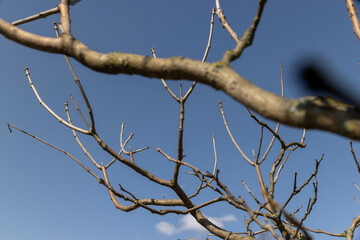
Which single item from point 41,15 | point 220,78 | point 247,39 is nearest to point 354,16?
point 247,39

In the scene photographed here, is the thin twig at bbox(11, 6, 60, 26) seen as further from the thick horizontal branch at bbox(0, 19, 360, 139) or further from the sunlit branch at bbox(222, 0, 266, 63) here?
the sunlit branch at bbox(222, 0, 266, 63)

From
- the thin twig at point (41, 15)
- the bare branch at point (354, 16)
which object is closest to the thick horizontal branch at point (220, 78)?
the thin twig at point (41, 15)

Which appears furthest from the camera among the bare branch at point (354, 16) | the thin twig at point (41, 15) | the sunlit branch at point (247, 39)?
the bare branch at point (354, 16)

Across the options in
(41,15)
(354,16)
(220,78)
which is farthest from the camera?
(354,16)

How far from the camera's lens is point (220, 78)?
1.08m

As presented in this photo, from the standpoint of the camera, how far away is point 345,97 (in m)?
0.97

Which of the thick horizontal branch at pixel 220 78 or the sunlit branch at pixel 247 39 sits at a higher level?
the sunlit branch at pixel 247 39

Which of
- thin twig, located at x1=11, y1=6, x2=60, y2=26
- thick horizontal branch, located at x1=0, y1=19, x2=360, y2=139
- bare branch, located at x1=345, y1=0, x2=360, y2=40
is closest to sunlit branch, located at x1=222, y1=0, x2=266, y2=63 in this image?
thick horizontal branch, located at x1=0, y1=19, x2=360, y2=139

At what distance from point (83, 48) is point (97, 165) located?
192 cm

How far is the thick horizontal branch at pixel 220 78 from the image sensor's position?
0.92 metres

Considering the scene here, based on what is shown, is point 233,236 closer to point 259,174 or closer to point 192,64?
point 259,174

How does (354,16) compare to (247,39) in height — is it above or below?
above

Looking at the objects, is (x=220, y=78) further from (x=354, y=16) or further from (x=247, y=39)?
(x=354, y=16)

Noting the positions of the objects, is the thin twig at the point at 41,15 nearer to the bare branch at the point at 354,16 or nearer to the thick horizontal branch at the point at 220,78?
the thick horizontal branch at the point at 220,78
